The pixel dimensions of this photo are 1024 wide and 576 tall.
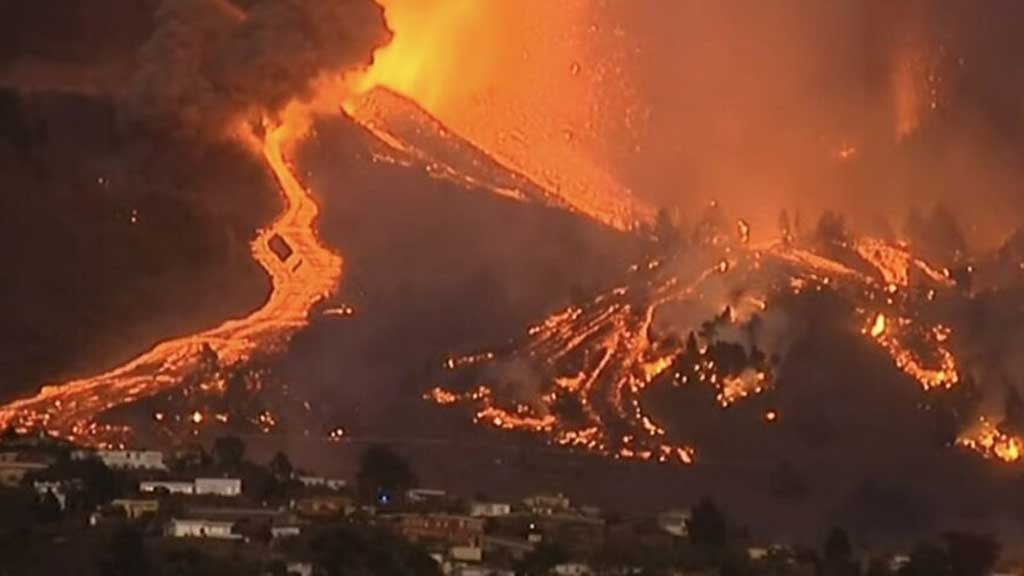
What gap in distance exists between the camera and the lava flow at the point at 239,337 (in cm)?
4309

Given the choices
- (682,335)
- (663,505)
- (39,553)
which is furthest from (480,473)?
(39,553)

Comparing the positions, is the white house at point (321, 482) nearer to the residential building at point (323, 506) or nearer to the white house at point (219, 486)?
the residential building at point (323, 506)

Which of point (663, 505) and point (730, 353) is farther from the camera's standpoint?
point (730, 353)

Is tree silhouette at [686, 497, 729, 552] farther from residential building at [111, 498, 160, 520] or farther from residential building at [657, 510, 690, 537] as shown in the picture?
residential building at [111, 498, 160, 520]

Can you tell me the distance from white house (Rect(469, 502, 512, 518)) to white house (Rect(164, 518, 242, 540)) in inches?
136

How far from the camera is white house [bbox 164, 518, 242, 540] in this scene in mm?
35344

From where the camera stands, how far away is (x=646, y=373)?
4625 cm

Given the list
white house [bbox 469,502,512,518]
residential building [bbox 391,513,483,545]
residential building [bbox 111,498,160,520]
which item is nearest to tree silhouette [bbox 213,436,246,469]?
white house [bbox 469,502,512,518]

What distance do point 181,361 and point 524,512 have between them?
638 centimetres

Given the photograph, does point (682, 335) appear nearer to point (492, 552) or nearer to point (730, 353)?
point (730, 353)

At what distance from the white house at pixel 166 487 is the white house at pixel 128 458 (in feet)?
2.10

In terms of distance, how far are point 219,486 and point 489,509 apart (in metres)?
2.29

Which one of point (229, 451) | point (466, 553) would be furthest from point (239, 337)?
point (466, 553)

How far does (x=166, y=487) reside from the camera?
126 feet
